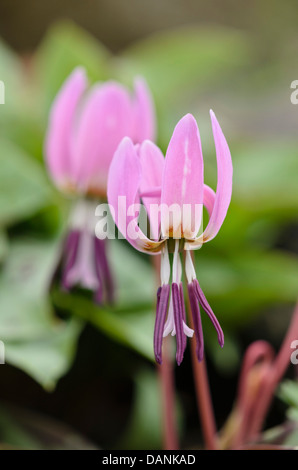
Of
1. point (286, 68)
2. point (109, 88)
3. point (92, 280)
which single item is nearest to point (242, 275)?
point (92, 280)

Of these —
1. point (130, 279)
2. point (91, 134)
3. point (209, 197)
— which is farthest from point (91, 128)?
point (130, 279)

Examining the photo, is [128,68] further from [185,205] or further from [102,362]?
[185,205]

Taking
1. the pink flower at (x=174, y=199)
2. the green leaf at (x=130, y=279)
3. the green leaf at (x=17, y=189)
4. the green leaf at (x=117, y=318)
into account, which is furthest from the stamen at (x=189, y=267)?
the green leaf at (x=17, y=189)

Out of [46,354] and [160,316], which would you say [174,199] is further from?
[46,354]

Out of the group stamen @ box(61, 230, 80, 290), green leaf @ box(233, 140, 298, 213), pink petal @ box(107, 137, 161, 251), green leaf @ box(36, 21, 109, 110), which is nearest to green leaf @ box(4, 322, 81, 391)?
stamen @ box(61, 230, 80, 290)

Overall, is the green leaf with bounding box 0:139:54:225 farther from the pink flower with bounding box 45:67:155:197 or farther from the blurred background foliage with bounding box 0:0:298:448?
the pink flower with bounding box 45:67:155:197
